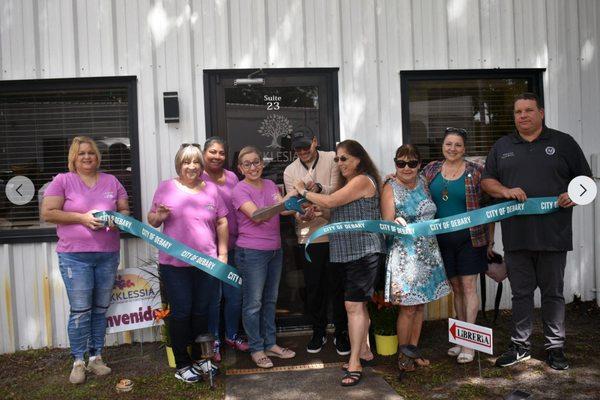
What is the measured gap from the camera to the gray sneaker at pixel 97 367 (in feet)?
13.6

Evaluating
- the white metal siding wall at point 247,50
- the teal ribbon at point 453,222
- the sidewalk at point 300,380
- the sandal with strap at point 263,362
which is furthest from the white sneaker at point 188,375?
the teal ribbon at point 453,222

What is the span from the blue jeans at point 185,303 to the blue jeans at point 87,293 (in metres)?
0.55

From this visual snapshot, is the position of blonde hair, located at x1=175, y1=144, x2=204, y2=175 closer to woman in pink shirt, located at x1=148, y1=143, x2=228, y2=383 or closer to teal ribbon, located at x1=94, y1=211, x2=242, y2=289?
woman in pink shirt, located at x1=148, y1=143, x2=228, y2=383

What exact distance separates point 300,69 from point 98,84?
1899 mm

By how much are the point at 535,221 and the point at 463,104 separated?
1.83 metres

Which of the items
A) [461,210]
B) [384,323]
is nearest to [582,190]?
[461,210]

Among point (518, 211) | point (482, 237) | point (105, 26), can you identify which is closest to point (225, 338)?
point (482, 237)

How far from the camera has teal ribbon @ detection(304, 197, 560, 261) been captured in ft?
12.2

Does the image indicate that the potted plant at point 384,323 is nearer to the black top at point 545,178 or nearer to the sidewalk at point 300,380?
the sidewalk at point 300,380

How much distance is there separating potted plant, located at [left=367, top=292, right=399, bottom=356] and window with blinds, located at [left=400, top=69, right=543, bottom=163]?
5.56 feet

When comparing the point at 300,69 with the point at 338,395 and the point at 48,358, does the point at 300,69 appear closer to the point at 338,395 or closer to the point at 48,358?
the point at 338,395

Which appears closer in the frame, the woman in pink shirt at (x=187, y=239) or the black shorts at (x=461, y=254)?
the woman in pink shirt at (x=187, y=239)

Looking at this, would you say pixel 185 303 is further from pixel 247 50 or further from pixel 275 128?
pixel 247 50

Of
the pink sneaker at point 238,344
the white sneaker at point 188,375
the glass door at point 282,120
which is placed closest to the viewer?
the white sneaker at point 188,375
